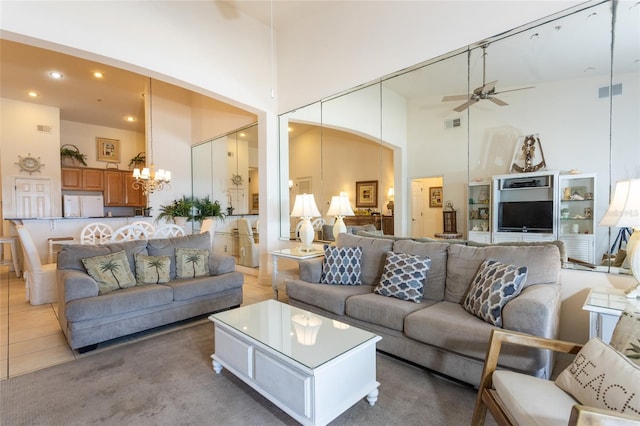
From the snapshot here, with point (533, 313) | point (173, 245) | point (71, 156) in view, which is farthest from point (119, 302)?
point (71, 156)

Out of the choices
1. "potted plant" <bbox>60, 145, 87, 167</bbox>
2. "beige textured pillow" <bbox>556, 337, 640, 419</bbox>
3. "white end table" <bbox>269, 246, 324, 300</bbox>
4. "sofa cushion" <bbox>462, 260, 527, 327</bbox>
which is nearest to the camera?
"beige textured pillow" <bbox>556, 337, 640, 419</bbox>

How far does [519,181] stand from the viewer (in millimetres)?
3020

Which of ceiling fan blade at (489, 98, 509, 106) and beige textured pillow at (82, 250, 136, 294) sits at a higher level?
ceiling fan blade at (489, 98, 509, 106)

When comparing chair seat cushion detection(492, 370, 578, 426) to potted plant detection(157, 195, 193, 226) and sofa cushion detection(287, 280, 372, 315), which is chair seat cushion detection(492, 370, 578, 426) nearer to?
sofa cushion detection(287, 280, 372, 315)

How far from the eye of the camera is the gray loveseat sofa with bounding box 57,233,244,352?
2.62 metres

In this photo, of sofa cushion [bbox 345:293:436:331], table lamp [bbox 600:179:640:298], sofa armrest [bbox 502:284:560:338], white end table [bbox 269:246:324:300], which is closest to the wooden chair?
sofa armrest [bbox 502:284:560:338]

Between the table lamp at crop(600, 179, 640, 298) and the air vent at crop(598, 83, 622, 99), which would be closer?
the table lamp at crop(600, 179, 640, 298)

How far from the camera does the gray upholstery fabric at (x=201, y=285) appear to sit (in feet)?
10.4

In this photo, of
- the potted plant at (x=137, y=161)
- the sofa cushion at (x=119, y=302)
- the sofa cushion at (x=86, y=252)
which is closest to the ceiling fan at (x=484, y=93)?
the sofa cushion at (x=119, y=302)

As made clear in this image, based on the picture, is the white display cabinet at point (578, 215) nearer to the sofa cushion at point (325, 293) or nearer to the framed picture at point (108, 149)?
the sofa cushion at point (325, 293)

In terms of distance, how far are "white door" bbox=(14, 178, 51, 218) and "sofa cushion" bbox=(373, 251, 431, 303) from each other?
27.6ft

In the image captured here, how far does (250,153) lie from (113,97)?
154 inches

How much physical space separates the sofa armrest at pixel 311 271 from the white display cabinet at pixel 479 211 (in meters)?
1.72

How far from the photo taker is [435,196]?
3568mm
